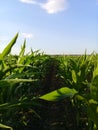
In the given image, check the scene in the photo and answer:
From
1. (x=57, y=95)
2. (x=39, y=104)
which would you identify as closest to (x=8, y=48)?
(x=39, y=104)

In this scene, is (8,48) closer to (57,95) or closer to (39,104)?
(39,104)

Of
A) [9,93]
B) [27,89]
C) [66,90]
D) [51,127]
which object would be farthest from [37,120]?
[66,90]

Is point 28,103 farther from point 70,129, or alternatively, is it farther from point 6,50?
point 70,129

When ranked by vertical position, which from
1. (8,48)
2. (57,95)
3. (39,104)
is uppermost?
(8,48)

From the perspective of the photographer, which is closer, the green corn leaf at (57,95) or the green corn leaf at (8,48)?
the green corn leaf at (57,95)

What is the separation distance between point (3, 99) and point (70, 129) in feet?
3.36

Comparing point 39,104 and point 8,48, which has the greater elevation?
point 8,48

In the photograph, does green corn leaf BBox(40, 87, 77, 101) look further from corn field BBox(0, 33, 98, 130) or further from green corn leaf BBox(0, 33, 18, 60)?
green corn leaf BBox(0, 33, 18, 60)

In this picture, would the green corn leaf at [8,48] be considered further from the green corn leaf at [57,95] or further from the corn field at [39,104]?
the green corn leaf at [57,95]

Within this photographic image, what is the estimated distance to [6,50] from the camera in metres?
2.45

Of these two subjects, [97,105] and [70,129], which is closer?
[97,105]

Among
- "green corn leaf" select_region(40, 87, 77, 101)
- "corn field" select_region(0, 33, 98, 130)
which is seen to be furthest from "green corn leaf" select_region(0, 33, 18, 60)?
"green corn leaf" select_region(40, 87, 77, 101)

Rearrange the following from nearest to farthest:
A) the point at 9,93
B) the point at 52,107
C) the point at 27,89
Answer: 1. the point at 9,93
2. the point at 27,89
3. the point at 52,107

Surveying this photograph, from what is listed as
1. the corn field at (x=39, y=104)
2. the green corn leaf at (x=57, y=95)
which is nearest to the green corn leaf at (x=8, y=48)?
the corn field at (x=39, y=104)
